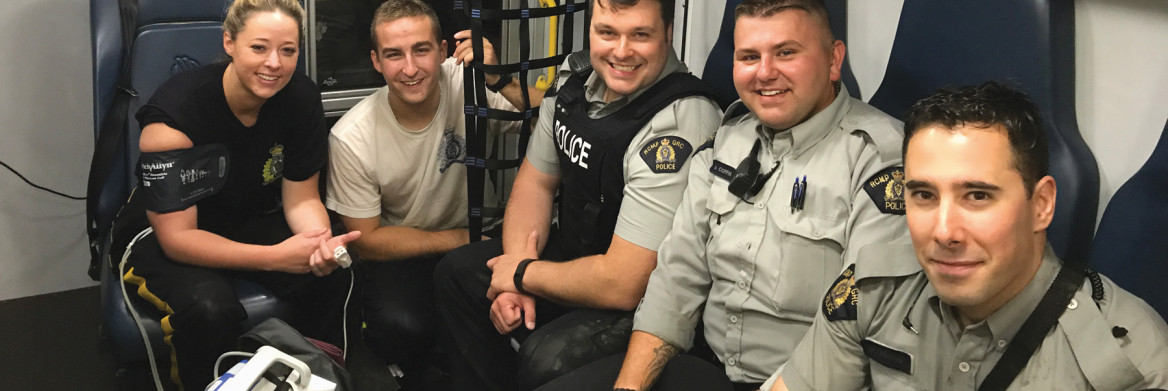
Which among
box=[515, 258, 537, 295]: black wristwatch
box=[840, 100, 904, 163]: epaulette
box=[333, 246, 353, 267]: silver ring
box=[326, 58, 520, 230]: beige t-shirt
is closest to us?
box=[840, 100, 904, 163]: epaulette

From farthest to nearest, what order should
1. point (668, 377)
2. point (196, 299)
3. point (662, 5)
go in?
point (196, 299)
point (662, 5)
point (668, 377)

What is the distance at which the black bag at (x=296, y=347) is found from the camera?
1983mm

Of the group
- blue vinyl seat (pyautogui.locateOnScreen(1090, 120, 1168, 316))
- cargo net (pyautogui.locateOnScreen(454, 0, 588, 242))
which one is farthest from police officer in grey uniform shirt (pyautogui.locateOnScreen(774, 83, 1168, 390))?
cargo net (pyautogui.locateOnScreen(454, 0, 588, 242))

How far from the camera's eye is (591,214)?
219cm

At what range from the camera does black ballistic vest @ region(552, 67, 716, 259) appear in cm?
209

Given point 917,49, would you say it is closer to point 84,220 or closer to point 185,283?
point 185,283

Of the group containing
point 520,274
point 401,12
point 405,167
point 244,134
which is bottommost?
point 520,274

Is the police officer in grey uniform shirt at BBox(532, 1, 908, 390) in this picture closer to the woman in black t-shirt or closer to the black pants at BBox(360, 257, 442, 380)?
the black pants at BBox(360, 257, 442, 380)

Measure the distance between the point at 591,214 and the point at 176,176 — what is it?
1009 mm

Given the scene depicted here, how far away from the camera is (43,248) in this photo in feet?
10.4

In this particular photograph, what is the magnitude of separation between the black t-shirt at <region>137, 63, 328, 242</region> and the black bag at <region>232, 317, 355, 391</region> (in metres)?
0.45

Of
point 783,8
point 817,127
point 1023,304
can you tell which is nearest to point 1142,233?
point 1023,304

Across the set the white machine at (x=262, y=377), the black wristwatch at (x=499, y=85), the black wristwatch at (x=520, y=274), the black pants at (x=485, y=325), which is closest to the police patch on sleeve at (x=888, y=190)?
the black pants at (x=485, y=325)

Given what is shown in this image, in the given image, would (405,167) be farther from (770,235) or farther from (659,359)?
Answer: (770,235)
